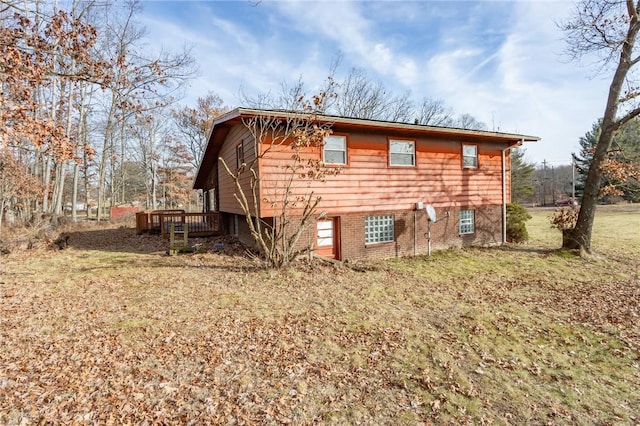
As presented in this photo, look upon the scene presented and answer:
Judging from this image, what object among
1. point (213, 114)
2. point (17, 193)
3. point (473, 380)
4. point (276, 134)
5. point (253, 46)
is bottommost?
point (473, 380)

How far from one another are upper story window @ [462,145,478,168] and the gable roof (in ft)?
1.06

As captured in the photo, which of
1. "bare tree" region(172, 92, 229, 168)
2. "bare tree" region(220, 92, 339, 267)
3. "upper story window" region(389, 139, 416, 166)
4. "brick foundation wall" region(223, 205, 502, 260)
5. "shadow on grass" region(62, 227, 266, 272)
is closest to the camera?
"bare tree" region(220, 92, 339, 267)

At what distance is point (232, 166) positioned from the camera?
13000 millimetres

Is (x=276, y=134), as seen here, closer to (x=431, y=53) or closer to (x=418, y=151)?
(x=418, y=151)

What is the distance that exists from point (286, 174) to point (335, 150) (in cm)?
190

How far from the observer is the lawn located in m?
3.66

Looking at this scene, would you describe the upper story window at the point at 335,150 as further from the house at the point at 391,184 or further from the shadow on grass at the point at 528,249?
the shadow on grass at the point at 528,249

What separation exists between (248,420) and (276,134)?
7.64 m

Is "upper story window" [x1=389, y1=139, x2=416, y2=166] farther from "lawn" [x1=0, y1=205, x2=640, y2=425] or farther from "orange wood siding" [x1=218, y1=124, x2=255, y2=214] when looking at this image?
"orange wood siding" [x1=218, y1=124, x2=255, y2=214]

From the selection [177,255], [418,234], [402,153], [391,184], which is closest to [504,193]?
[418,234]

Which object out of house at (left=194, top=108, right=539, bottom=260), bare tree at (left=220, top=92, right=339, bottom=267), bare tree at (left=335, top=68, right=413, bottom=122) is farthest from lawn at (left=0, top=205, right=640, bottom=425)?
bare tree at (left=335, top=68, right=413, bottom=122)

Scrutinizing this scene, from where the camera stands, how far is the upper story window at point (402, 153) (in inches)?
454

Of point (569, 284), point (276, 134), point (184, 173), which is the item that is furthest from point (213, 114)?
point (569, 284)

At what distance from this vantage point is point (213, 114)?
32344 millimetres
